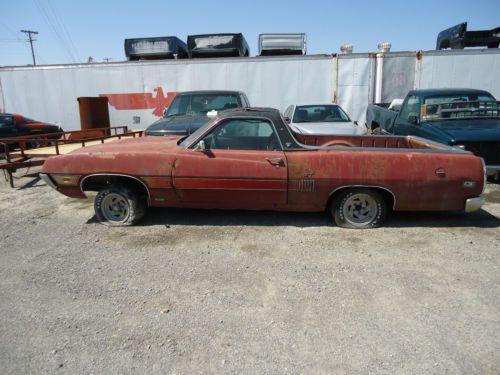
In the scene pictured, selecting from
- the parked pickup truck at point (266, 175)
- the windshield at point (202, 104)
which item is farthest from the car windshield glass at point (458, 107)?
the windshield at point (202, 104)

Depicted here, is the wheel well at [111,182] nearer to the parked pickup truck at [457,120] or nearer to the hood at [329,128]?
the hood at [329,128]

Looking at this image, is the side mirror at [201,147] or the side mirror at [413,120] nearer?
the side mirror at [201,147]

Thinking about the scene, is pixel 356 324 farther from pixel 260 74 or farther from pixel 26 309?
pixel 260 74

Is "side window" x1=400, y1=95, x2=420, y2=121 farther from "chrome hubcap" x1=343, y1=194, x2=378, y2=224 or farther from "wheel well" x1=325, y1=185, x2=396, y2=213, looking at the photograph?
"chrome hubcap" x1=343, y1=194, x2=378, y2=224

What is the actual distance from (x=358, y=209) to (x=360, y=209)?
0.9 inches

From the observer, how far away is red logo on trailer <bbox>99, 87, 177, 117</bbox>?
11.9 m

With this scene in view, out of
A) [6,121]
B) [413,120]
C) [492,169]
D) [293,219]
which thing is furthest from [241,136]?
[6,121]

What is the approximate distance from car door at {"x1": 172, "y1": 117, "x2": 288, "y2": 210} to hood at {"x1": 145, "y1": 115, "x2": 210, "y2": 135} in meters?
2.39

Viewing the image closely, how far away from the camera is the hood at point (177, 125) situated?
671 cm

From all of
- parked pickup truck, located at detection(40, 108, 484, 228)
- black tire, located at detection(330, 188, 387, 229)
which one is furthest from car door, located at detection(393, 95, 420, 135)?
black tire, located at detection(330, 188, 387, 229)

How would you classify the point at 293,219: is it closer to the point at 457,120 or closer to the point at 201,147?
the point at 201,147

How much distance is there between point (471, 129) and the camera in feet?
20.7

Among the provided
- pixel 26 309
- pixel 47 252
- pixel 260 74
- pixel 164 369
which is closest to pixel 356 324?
pixel 164 369

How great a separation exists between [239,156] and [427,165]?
218 cm
